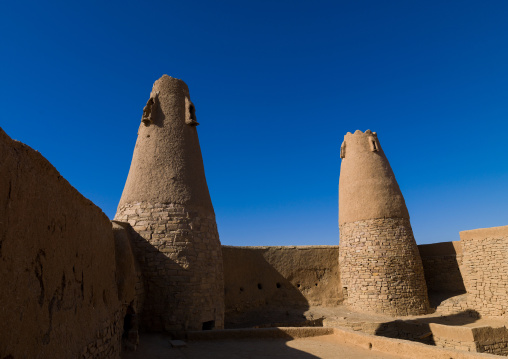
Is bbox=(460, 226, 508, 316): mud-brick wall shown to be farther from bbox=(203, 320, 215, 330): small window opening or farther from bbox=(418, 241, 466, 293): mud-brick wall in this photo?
bbox=(203, 320, 215, 330): small window opening

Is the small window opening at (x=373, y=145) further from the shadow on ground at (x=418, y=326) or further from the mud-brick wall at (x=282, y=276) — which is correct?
the shadow on ground at (x=418, y=326)

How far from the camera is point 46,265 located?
326cm

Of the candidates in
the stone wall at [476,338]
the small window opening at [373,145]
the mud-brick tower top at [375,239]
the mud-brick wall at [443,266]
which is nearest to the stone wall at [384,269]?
the mud-brick tower top at [375,239]

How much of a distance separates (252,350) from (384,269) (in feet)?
22.7

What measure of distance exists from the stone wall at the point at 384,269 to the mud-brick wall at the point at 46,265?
9.23 m

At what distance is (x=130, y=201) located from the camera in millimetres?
8492

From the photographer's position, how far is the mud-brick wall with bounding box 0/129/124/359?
2.60 metres

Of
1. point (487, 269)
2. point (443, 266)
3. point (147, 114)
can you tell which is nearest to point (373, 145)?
point (443, 266)

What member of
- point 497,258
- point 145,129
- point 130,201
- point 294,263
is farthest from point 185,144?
point 497,258

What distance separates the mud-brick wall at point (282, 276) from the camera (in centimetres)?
1272

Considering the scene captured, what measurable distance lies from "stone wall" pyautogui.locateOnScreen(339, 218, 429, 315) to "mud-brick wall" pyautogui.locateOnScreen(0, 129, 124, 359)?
9.23 meters

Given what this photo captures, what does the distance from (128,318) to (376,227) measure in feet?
28.9

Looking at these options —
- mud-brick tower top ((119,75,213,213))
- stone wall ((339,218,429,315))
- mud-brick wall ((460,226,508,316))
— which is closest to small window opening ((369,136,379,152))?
stone wall ((339,218,429,315))

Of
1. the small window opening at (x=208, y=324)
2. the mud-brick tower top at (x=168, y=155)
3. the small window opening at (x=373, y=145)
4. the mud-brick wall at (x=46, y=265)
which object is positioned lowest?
the small window opening at (x=208, y=324)
